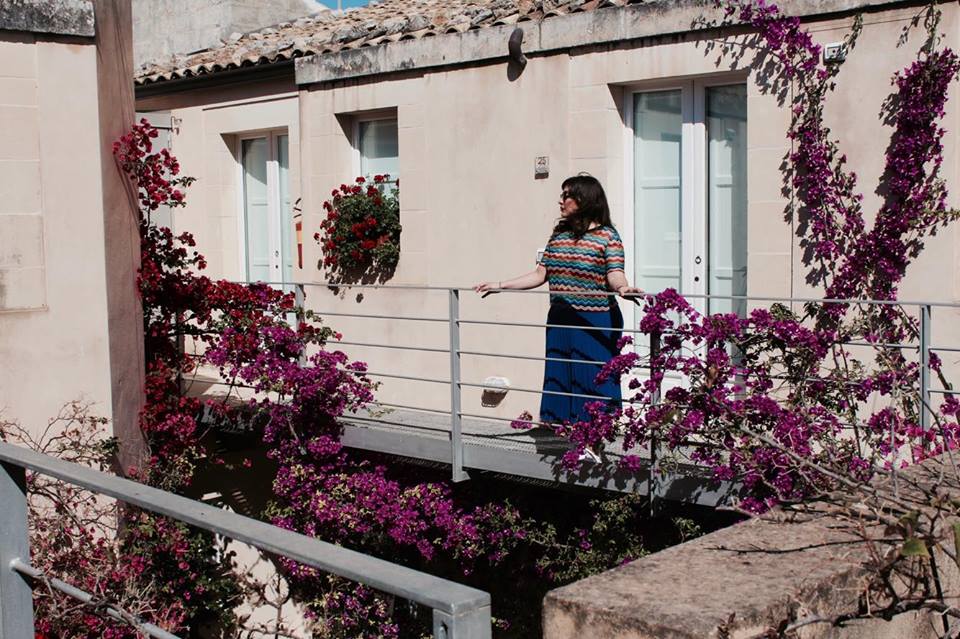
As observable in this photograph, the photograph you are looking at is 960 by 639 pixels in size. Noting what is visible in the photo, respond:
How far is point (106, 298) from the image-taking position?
7.76 metres

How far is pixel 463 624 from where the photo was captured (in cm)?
150

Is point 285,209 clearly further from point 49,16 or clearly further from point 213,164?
point 49,16

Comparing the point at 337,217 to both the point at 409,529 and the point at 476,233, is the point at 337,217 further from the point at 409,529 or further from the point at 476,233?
the point at 409,529

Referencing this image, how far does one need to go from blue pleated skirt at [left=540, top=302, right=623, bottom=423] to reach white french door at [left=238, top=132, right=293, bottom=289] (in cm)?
465

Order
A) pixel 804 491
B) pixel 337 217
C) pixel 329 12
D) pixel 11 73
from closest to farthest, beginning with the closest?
1. pixel 804 491
2. pixel 11 73
3. pixel 337 217
4. pixel 329 12

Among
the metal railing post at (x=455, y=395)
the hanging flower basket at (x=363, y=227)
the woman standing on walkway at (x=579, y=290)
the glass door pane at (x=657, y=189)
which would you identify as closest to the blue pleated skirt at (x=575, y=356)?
the woman standing on walkway at (x=579, y=290)

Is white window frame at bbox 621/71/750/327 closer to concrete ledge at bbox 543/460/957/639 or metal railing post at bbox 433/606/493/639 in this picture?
concrete ledge at bbox 543/460/957/639

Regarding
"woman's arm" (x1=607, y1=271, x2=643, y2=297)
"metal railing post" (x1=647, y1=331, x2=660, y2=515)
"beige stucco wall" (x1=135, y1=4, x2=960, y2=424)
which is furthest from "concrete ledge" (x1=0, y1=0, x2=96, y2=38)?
"metal railing post" (x1=647, y1=331, x2=660, y2=515)

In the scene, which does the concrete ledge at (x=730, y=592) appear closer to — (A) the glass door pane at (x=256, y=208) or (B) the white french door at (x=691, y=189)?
(B) the white french door at (x=691, y=189)

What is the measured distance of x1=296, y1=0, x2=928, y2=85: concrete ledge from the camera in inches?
307

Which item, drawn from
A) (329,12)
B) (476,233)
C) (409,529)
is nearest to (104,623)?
(409,529)

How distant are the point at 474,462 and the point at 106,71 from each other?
11.6 ft

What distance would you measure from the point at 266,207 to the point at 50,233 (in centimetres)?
435

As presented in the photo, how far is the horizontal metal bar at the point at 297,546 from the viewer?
1547mm
